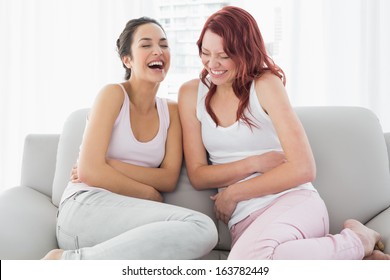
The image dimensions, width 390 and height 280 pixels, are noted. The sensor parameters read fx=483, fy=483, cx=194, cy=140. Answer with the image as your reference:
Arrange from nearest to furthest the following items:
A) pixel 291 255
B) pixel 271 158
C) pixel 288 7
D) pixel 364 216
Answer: pixel 291 255, pixel 271 158, pixel 364 216, pixel 288 7

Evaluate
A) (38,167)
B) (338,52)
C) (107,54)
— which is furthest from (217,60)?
(107,54)

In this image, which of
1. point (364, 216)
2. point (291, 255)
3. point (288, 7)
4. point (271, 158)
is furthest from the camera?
point (288, 7)

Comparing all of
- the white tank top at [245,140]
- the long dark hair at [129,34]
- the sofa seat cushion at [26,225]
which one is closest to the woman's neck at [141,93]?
the long dark hair at [129,34]

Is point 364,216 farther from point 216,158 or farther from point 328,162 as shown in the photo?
point 216,158

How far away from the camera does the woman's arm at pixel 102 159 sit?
1.67 m

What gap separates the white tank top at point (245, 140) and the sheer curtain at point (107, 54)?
1.42 meters

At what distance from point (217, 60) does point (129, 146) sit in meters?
0.45

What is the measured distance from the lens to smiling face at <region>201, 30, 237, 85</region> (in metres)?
1.70

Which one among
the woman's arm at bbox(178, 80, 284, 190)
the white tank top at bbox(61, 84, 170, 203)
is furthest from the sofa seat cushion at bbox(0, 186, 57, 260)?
the woman's arm at bbox(178, 80, 284, 190)

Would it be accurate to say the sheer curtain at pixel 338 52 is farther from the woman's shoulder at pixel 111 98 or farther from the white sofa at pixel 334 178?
the woman's shoulder at pixel 111 98

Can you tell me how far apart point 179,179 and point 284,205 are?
45 centimetres

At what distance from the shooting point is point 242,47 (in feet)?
5.60
